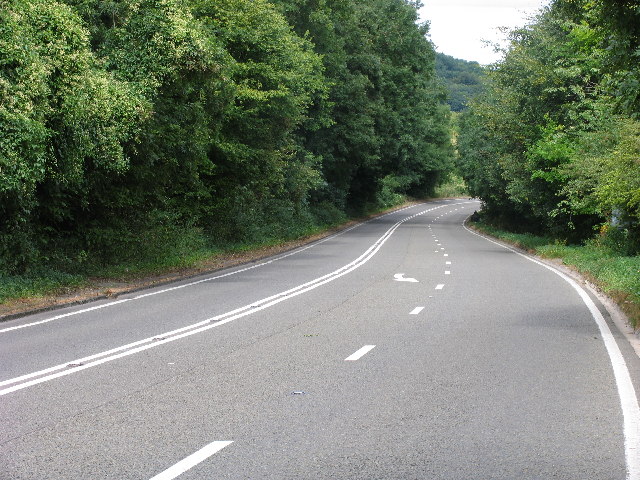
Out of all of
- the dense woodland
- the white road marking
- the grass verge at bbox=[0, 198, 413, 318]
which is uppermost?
the dense woodland

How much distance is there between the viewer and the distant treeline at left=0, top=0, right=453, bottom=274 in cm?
1708

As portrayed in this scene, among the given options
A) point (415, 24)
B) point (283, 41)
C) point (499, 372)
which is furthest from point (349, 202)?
point (499, 372)

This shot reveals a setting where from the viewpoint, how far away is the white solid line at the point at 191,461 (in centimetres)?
565

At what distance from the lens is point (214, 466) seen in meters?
5.86

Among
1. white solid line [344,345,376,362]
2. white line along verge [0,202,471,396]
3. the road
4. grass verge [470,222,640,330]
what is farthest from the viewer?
grass verge [470,222,640,330]

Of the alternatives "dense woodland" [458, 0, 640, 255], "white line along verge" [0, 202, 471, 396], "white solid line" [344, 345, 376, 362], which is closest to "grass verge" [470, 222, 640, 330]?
"dense woodland" [458, 0, 640, 255]

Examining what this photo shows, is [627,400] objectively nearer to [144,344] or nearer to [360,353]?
[360,353]

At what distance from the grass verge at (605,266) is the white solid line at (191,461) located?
28.3ft

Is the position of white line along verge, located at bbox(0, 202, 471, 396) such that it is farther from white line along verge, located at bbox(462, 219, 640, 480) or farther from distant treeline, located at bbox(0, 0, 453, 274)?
white line along verge, located at bbox(462, 219, 640, 480)

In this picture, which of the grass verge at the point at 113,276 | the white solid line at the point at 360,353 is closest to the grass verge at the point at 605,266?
the white solid line at the point at 360,353

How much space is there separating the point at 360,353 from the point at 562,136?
76.8ft

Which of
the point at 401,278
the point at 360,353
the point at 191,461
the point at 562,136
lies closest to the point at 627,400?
the point at 360,353

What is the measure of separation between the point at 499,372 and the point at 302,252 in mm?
27462

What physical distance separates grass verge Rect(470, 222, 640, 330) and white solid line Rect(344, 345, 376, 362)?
433 centimetres
